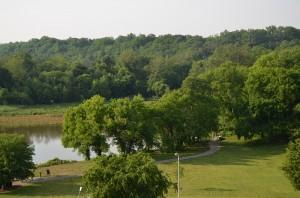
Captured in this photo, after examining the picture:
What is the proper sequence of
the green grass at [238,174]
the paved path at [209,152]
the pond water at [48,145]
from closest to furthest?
the green grass at [238,174] < the paved path at [209,152] < the pond water at [48,145]

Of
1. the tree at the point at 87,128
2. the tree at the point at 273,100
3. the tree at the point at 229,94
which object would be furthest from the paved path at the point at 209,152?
the tree at the point at 87,128

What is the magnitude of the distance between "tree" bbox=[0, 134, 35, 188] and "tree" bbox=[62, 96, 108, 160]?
488 inches

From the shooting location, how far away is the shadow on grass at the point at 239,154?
6319 cm

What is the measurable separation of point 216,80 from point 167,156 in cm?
2186

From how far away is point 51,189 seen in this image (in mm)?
50156

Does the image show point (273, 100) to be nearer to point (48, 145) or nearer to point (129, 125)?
point (129, 125)

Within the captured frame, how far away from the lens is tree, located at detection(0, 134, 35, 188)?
4997 centimetres

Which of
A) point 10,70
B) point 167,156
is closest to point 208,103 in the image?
point 167,156

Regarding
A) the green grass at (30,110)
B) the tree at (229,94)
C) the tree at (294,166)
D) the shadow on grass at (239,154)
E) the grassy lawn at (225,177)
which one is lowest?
the grassy lawn at (225,177)

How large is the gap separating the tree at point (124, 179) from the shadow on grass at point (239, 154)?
82.0 ft

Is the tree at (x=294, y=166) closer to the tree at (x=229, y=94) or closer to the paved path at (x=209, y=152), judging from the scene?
the paved path at (x=209, y=152)

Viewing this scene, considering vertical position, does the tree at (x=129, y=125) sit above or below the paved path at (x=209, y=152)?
above

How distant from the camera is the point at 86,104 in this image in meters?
68.2

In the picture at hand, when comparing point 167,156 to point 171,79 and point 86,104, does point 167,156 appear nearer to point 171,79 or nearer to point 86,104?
point 86,104
